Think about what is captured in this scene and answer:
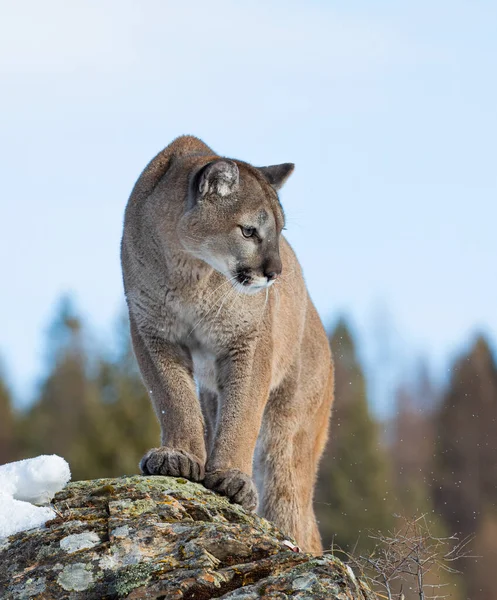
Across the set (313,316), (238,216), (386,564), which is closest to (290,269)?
(313,316)

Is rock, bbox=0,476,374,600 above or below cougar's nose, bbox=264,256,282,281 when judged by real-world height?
below

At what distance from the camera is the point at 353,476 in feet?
115

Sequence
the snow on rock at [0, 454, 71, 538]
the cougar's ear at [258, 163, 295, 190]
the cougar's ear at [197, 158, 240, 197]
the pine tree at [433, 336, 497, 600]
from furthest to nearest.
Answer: the pine tree at [433, 336, 497, 600] < the cougar's ear at [258, 163, 295, 190] < the cougar's ear at [197, 158, 240, 197] < the snow on rock at [0, 454, 71, 538]

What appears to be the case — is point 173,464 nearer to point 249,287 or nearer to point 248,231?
point 249,287

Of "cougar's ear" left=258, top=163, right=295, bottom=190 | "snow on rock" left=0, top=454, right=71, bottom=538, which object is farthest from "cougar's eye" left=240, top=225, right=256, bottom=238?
"snow on rock" left=0, top=454, right=71, bottom=538

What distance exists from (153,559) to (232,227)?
11.0 ft

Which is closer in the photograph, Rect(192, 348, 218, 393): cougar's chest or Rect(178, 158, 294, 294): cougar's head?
Rect(178, 158, 294, 294): cougar's head

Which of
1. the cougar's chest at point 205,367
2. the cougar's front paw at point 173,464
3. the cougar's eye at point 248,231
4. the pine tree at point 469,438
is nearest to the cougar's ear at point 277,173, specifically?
the cougar's eye at point 248,231

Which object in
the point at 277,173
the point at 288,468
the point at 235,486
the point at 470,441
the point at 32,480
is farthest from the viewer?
the point at 470,441

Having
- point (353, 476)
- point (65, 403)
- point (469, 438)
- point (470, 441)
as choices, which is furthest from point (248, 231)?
point (65, 403)

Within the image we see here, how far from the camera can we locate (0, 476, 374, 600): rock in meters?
3.76

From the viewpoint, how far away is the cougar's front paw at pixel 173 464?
6020 mm

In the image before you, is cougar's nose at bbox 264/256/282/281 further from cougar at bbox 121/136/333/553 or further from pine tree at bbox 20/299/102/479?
pine tree at bbox 20/299/102/479

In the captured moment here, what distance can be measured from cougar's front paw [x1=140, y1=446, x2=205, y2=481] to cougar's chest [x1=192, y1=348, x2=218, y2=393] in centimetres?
116
